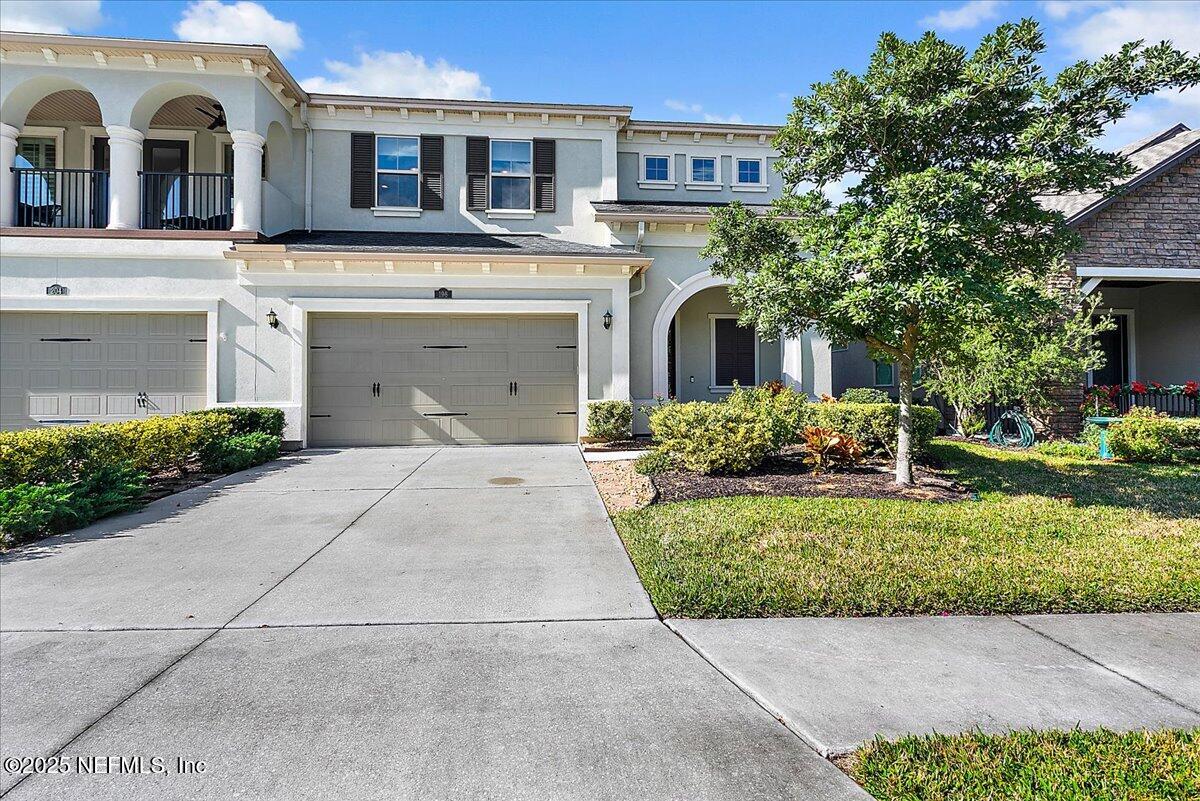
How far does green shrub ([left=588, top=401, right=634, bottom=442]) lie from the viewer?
11.0 m

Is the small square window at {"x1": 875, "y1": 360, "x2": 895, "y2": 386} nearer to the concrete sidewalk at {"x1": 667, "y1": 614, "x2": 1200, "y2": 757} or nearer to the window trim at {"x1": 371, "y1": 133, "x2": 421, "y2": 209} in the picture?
the window trim at {"x1": 371, "y1": 133, "x2": 421, "y2": 209}

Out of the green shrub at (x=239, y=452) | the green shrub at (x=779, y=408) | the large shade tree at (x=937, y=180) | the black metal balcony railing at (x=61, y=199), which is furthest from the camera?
the black metal balcony railing at (x=61, y=199)

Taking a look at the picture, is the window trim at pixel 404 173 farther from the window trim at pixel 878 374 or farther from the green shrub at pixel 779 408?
the window trim at pixel 878 374

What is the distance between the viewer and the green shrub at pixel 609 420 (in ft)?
36.1

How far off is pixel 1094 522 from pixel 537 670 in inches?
238

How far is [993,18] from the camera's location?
6293 mm

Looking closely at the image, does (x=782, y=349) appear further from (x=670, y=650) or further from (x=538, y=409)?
(x=670, y=650)

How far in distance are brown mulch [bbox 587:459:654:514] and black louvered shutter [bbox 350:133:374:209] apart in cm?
810

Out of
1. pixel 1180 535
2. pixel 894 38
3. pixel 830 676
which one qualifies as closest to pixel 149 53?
pixel 894 38

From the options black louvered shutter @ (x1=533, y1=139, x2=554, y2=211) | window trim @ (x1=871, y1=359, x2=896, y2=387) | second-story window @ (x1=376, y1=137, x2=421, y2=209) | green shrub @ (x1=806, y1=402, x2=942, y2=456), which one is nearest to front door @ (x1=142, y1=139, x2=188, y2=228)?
second-story window @ (x1=376, y1=137, x2=421, y2=209)

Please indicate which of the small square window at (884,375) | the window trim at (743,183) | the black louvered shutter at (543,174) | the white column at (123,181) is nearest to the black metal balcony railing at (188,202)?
the white column at (123,181)

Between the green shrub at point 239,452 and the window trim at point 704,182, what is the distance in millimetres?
10467

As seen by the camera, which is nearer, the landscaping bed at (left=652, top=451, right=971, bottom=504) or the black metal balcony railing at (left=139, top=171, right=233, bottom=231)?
the landscaping bed at (left=652, top=451, right=971, bottom=504)

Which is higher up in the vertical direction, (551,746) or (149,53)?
(149,53)
